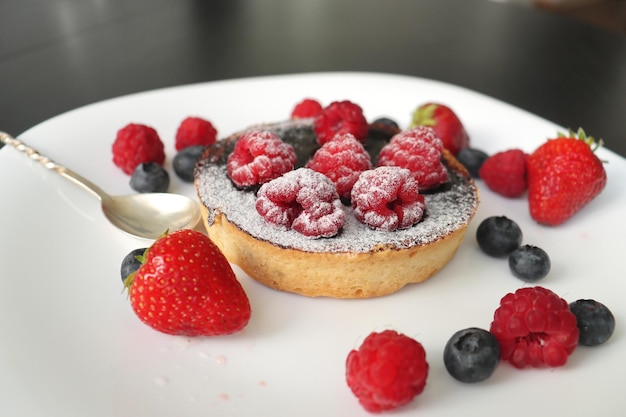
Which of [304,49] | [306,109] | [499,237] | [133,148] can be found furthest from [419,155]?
[304,49]

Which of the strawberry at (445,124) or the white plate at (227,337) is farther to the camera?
the strawberry at (445,124)

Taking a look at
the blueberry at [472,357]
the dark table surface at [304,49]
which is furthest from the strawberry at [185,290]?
the dark table surface at [304,49]

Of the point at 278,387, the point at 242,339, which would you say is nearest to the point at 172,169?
the point at 242,339

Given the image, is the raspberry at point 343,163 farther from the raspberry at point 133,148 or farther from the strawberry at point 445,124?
the raspberry at point 133,148

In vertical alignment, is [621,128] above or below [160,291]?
below

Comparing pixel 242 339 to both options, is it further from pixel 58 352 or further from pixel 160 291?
pixel 58 352

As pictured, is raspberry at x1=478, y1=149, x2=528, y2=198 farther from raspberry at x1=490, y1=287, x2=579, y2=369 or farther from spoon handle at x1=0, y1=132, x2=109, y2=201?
spoon handle at x1=0, y1=132, x2=109, y2=201

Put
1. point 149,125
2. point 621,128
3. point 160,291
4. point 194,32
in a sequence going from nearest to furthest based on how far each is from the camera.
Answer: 1. point 160,291
2. point 149,125
3. point 621,128
4. point 194,32
